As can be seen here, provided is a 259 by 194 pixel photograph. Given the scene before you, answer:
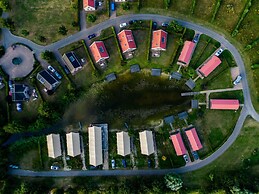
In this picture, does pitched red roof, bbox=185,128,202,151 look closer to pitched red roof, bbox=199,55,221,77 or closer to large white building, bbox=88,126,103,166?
pitched red roof, bbox=199,55,221,77

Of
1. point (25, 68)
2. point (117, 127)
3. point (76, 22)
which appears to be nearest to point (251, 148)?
point (117, 127)

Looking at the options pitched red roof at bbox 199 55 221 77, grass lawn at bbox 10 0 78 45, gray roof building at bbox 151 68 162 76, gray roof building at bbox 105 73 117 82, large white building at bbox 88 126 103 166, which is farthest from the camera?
grass lawn at bbox 10 0 78 45

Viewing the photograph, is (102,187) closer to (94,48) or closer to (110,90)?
(110,90)

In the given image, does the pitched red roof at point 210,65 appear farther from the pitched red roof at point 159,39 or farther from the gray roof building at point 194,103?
the pitched red roof at point 159,39

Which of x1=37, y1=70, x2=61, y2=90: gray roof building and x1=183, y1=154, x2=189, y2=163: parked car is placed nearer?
x1=37, y1=70, x2=61, y2=90: gray roof building

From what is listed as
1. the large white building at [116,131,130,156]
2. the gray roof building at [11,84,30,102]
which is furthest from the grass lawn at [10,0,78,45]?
the large white building at [116,131,130,156]
